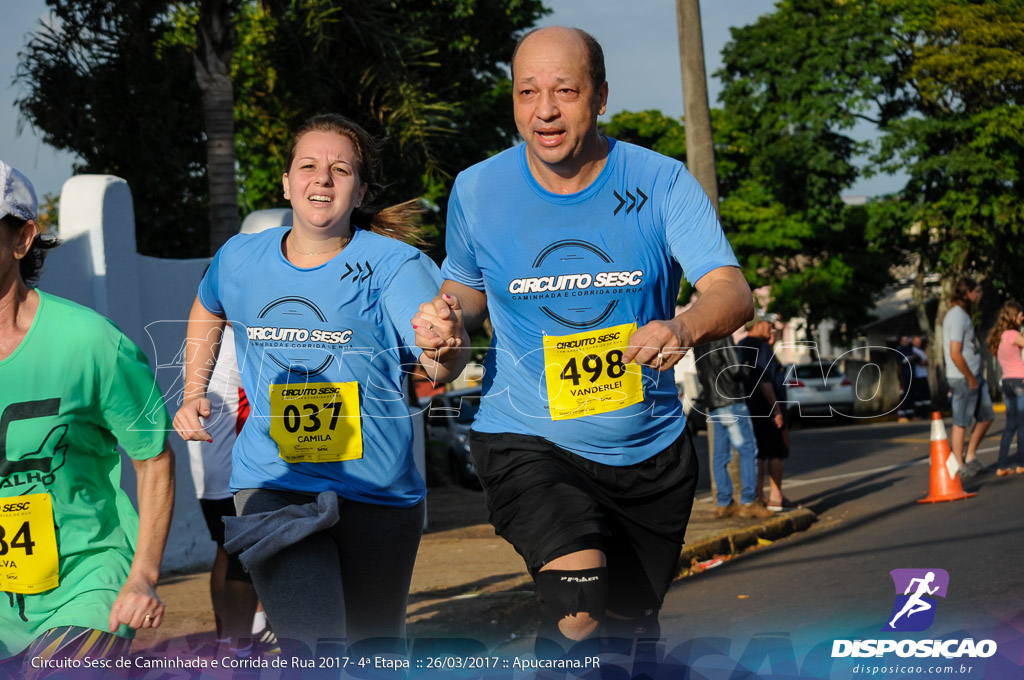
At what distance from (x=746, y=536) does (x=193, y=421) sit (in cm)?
665

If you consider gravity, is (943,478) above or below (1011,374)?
below

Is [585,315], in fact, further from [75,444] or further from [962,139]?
[962,139]

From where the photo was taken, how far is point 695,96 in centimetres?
1104

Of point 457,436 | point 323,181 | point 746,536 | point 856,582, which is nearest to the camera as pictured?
point 323,181

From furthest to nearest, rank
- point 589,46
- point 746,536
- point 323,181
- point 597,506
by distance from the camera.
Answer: point 746,536
point 323,181
point 589,46
point 597,506

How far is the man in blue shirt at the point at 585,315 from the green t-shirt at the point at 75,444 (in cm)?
112

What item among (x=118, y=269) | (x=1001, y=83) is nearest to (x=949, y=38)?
(x=1001, y=83)

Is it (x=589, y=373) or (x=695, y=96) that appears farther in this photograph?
(x=695, y=96)

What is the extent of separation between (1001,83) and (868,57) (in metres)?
5.54

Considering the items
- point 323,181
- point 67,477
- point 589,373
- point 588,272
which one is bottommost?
point 67,477

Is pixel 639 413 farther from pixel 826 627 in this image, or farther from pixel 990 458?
pixel 990 458

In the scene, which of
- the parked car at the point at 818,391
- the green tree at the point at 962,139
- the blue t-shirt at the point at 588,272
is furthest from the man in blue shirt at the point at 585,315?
the green tree at the point at 962,139

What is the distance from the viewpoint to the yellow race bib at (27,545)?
2863mm

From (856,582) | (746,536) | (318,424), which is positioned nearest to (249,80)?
(746,536)
